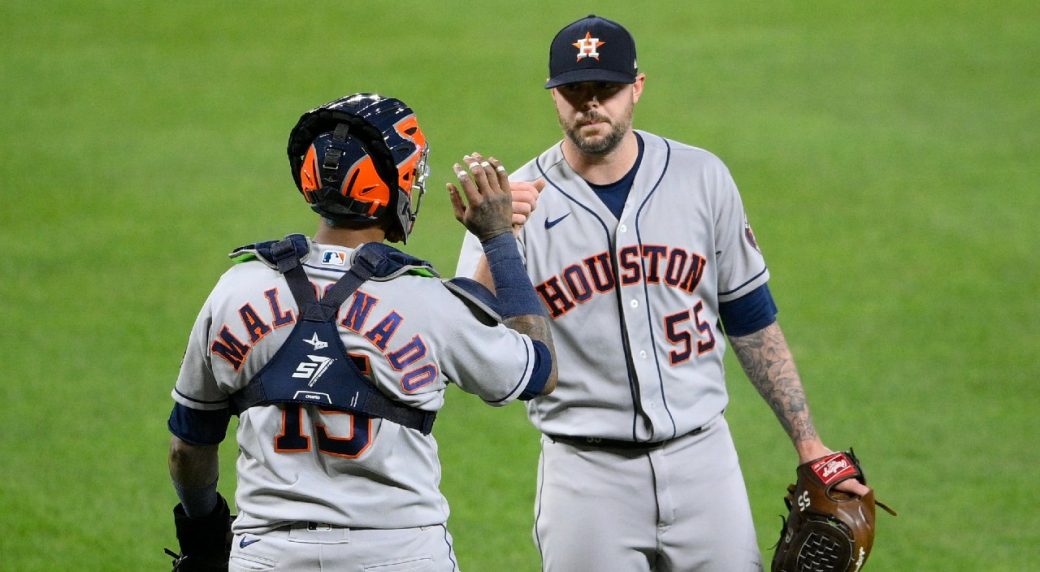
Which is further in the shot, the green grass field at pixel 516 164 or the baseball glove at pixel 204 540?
the green grass field at pixel 516 164

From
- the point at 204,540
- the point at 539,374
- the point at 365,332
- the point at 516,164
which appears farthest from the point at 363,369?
the point at 516,164

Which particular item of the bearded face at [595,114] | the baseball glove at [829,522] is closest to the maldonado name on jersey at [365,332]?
the bearded face at [595,114]

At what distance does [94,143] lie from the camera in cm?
1438

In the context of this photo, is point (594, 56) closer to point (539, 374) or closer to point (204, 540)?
point (539, 374)

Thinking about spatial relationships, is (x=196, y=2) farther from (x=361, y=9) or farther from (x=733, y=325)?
(x=733, y=325)

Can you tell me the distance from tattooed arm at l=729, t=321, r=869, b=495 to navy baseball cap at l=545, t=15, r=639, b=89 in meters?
0.95

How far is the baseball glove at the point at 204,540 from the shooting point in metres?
4.04

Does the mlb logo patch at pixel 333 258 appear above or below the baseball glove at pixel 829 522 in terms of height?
above

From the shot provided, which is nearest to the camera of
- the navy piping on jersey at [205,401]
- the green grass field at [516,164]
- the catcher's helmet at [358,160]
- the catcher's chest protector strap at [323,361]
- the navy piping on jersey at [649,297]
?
the catcher's chest protector strap at [323,361]

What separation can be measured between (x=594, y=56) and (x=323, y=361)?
5.35ft

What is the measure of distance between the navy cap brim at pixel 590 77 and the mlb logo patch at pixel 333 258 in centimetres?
130

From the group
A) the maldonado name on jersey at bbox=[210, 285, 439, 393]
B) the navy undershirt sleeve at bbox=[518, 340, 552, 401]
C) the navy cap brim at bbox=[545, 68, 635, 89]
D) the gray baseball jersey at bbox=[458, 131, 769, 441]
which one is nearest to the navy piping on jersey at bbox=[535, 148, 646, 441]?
the gray baseball jersey at bbox=[458, 131, 769, 441]

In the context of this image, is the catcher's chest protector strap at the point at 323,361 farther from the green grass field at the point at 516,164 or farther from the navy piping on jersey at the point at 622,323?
the green grass field at the point at 516,164

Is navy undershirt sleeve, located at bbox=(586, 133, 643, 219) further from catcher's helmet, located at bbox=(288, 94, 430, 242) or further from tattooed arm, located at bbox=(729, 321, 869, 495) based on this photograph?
catcher's helmet, located at bbox=(288, 94, 430, 242)
